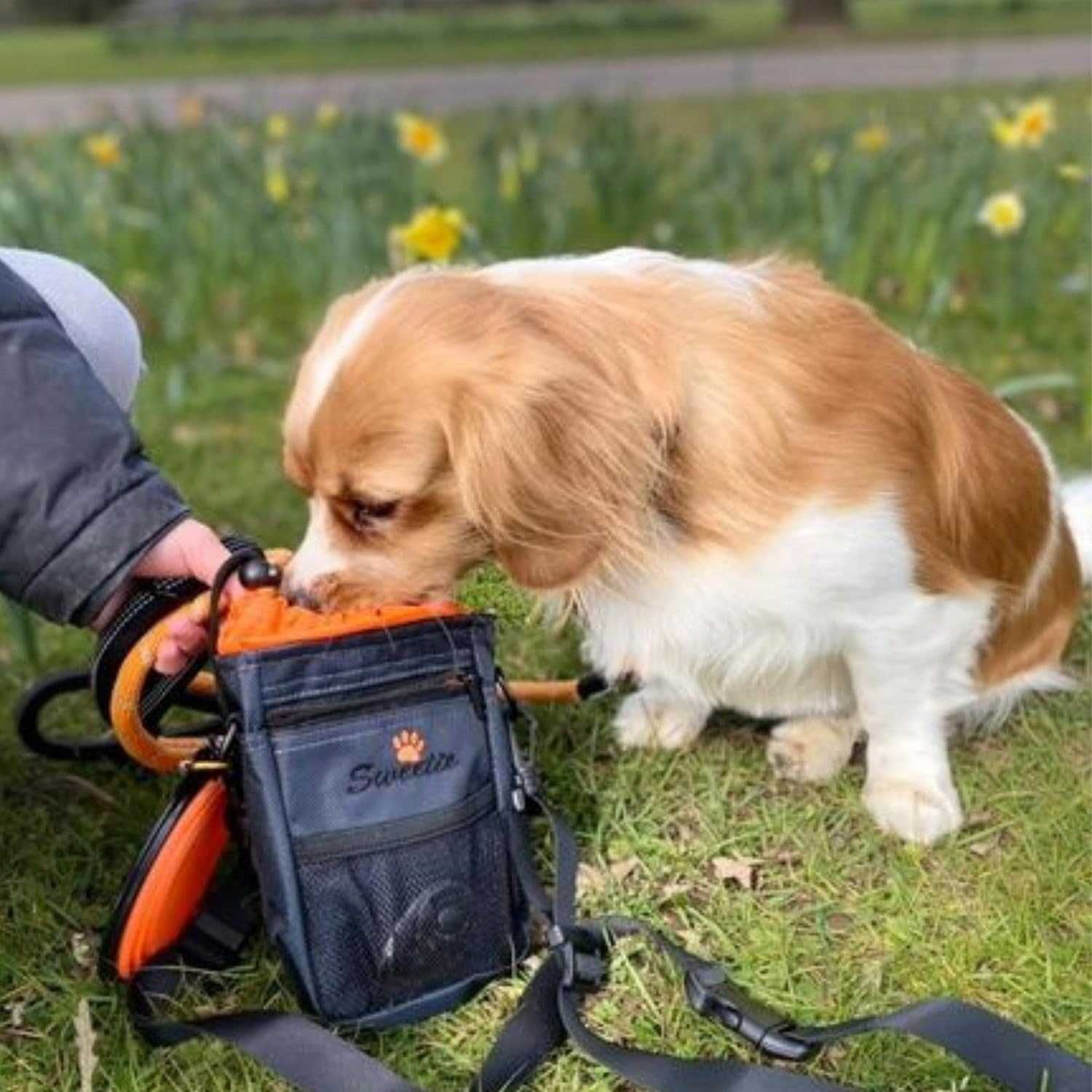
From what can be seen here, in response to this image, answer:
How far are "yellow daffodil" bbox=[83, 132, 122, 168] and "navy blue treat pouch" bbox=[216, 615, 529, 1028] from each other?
3242 mm

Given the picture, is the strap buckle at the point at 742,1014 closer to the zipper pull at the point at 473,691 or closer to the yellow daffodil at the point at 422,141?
the zipper pull at the point at 473,691

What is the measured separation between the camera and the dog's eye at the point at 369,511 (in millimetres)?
2113

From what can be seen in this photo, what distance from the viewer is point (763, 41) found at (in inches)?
642

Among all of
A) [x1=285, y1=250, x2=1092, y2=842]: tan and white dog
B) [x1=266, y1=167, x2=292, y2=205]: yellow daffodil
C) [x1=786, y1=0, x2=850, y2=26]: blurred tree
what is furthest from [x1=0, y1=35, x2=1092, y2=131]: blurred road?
[x1=285, y1=250, x2=1092, y2=842]: tan and white dog

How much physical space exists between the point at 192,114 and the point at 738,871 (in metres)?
3.94

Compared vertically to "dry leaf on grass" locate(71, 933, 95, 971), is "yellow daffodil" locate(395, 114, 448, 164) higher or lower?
higher

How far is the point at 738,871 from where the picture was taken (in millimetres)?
2355

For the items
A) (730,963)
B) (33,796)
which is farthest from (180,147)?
(730,963)

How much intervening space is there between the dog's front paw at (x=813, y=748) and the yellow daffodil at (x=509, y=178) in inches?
97.5

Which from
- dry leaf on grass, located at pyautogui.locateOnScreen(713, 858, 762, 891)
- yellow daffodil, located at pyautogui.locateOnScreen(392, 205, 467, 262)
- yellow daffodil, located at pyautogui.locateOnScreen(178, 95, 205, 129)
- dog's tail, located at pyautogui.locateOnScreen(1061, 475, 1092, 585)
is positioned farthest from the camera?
yellow daffodil, located at pyautogui.locateOnScreen(178, 95, 205, 129)

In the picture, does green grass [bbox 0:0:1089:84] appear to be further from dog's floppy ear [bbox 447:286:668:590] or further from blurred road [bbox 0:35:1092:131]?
dog's floppy ear [bbox 447:286:668:590]

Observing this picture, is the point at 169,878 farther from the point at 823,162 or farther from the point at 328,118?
the point at 328,118

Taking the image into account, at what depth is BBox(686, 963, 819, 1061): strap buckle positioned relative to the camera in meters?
1.90

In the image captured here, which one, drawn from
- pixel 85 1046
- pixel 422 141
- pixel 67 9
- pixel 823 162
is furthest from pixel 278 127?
pixel 67 9
